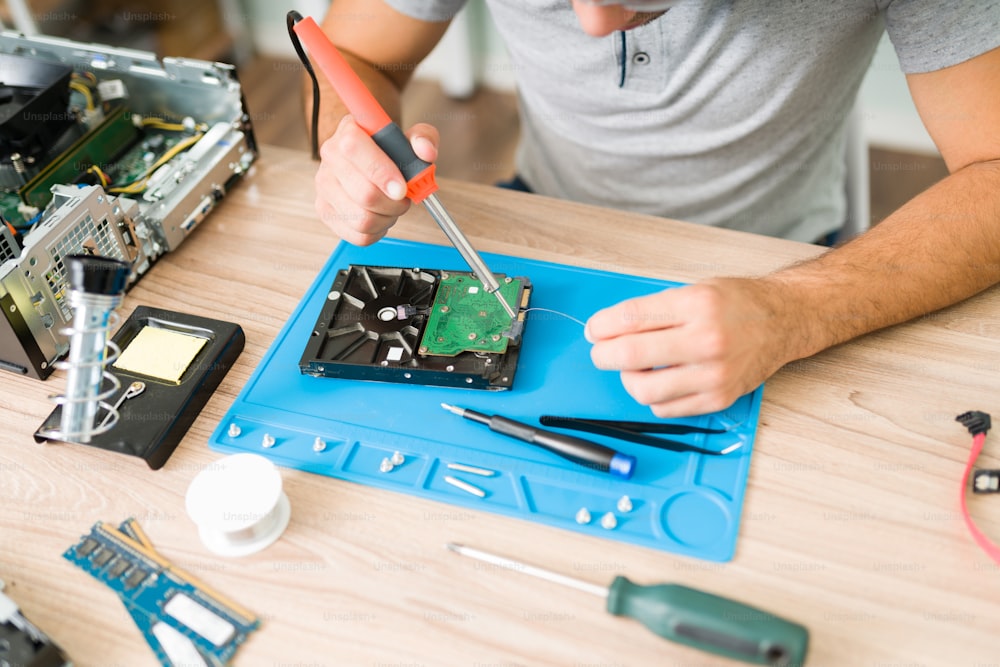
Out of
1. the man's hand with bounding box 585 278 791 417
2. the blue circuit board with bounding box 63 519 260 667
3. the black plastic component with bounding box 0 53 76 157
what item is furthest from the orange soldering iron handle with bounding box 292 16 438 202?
the blue circuit board with bounding box 63 519 260 667

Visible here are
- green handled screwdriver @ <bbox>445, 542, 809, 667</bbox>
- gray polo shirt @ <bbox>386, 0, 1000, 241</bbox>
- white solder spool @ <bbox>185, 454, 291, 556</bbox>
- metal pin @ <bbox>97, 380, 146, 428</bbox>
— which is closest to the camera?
green handled screwdriver @ <bbox>445, 542, 809, 667</bbox>

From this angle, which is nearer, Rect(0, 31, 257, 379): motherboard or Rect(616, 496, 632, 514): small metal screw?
Rect(616, 496, 632, 514): small metal screw

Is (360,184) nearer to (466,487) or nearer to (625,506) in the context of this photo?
(466,487)

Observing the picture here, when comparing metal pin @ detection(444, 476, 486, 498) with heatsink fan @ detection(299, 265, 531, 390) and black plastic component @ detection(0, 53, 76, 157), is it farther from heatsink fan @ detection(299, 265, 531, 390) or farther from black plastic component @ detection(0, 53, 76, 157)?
black plastic component @ detection(0, 53, 76, 157)

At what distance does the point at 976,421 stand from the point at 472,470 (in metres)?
0.56

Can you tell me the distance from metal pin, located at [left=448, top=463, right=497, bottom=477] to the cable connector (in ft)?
1.74

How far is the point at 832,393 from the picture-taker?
946mm

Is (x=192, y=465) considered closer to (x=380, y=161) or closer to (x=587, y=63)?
(x=380, y=161)

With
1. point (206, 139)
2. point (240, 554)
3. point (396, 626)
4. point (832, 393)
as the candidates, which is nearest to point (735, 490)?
point (832, 393)

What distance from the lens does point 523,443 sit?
89cm

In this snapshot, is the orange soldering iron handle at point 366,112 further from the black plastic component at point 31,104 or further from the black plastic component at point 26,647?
the black plastic component at point 26,647

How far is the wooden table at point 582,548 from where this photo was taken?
74 centimetres

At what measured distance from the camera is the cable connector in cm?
88

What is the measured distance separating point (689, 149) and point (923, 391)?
23.1 inches
